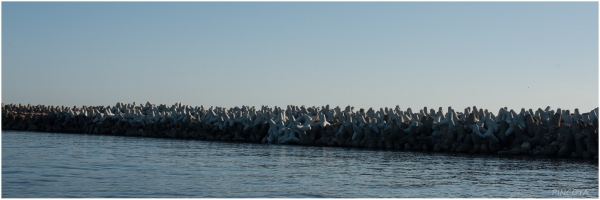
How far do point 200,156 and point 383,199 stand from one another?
9.42 metres

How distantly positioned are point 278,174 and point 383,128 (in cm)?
1194

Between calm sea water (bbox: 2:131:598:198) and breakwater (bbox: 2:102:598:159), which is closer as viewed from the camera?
calm sea water (bbox: 2:131:598:198)

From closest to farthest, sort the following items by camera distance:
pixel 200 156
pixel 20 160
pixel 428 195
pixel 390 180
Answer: pixel 428 195
pixel 390 180
pixel 20 160
pixel 200 156

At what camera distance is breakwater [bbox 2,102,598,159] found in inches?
933

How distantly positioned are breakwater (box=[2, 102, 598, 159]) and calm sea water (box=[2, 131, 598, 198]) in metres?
1.96

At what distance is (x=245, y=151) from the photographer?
23906mm

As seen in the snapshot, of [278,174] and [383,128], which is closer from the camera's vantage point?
[278,174]

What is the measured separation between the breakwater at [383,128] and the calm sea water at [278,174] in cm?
196

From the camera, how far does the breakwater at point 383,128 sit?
23703mm

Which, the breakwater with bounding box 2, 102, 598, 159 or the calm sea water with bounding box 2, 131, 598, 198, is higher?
the breakwater with bounding box 2, 102, 598, 159

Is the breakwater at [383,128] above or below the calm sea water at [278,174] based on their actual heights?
above

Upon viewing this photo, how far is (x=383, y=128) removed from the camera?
28000 millimetres

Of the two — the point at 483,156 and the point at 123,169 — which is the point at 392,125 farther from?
the point at 123,169

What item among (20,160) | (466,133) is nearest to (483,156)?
(466,133)
